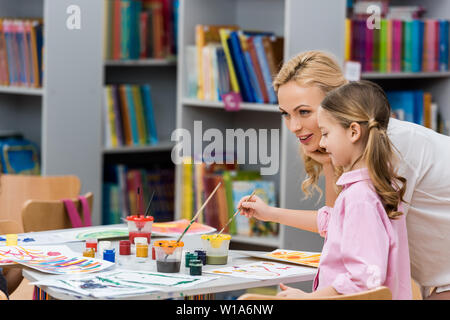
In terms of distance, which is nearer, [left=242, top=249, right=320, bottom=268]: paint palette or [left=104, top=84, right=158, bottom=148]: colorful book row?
[left=242, top=249, right=320, bottom=268]: paint palette

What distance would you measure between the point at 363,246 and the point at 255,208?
2.02 feet

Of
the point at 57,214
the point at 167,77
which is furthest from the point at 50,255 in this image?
the point at 167,77

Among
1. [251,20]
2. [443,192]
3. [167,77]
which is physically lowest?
[443,192]

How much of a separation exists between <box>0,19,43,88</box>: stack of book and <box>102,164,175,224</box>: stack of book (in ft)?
2.15

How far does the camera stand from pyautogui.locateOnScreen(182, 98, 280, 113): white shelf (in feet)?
11.4

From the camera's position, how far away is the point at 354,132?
1.76 meters

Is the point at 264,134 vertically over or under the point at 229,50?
under

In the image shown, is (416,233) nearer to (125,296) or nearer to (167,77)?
(125,296)

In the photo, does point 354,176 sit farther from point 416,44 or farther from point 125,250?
point 416,44

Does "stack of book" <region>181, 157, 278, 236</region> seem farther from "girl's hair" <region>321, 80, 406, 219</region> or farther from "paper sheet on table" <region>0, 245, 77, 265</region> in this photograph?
"girl's hair" <region>321, 80, 406, 219</region>

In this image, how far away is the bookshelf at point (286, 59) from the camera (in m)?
3.38

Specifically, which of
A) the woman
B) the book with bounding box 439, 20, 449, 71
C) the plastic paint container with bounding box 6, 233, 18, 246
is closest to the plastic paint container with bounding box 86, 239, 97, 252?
the plastic paint container with bounding box 6, 233, 18, 246
